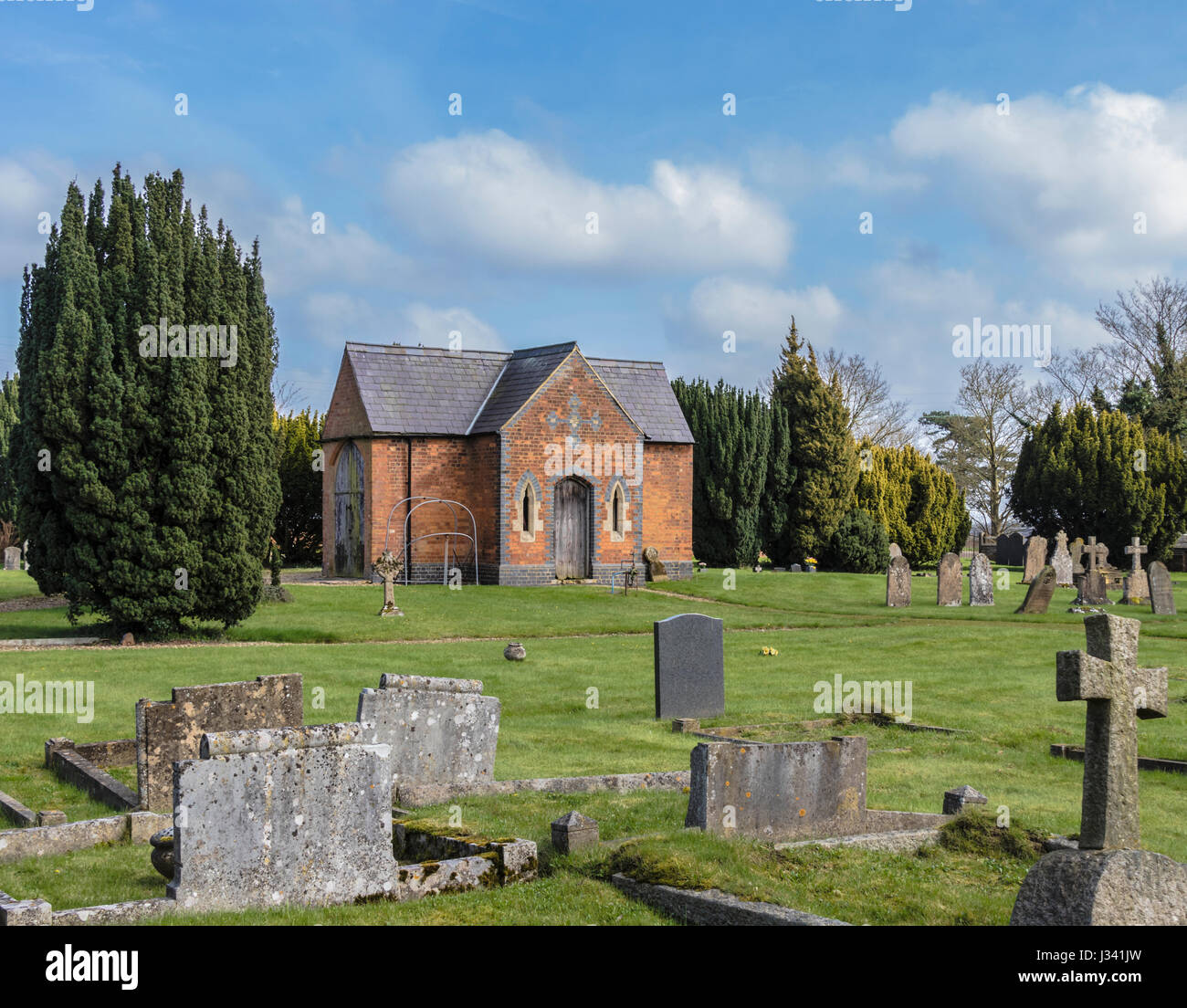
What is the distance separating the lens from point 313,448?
4162cm

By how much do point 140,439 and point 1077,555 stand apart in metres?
31.2

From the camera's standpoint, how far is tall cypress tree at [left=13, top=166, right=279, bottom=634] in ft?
68.9

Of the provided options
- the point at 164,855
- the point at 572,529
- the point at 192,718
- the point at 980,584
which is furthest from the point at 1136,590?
the point at 164,855

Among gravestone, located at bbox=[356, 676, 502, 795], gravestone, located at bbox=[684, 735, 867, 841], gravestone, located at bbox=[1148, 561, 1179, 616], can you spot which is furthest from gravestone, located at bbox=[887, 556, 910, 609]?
gravestone, located at bbox=[684, 735, 867, 841]

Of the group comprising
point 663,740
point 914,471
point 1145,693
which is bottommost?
point 663,740

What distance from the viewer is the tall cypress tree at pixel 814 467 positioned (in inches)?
1773

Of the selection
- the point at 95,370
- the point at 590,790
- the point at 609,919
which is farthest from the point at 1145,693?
the point at 95,370

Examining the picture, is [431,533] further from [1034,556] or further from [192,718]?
[192,718]

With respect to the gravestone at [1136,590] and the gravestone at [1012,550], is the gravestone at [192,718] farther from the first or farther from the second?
the gravestone at [1012,550]

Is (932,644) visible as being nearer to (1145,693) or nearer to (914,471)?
(1145,693)

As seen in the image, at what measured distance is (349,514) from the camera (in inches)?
1383

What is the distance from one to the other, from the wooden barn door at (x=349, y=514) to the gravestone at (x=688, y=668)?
20.1 meters

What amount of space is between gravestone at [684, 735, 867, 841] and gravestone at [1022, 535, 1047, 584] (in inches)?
1225

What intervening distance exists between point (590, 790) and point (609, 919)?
3.88 m
